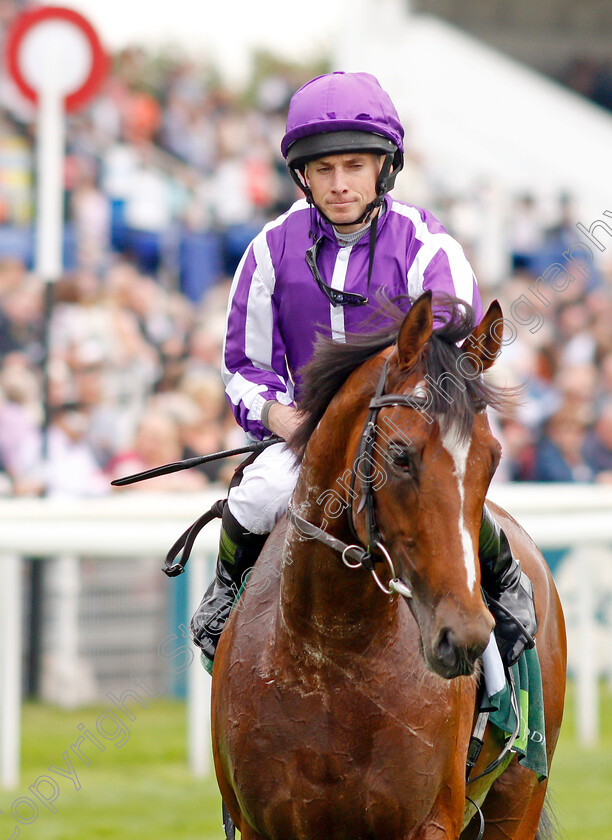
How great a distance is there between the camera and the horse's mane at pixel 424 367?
9.21 feet

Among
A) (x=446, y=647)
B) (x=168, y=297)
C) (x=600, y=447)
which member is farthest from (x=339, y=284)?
(x=168, y=297)

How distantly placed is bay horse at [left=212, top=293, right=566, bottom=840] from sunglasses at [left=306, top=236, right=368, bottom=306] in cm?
33

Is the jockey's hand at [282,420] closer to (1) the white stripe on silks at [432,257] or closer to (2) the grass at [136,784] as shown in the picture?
(1) the white stripe on silks at [432,257]

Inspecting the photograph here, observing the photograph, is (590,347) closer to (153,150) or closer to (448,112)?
(153,150)

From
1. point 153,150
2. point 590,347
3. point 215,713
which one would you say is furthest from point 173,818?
point 153,150

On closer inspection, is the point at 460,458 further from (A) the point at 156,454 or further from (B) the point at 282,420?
(A) the point at 156,454

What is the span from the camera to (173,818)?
234 inches

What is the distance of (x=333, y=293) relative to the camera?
11.3ft

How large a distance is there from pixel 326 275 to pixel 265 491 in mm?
598

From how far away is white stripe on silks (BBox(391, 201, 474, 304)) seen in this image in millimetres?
3455

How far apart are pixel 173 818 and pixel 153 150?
9106 mm

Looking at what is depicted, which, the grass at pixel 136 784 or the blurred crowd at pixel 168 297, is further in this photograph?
the blurred crowd at pixel 168 297

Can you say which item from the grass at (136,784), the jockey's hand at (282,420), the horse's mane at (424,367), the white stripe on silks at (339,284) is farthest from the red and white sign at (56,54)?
the horse's mane at (424,367)

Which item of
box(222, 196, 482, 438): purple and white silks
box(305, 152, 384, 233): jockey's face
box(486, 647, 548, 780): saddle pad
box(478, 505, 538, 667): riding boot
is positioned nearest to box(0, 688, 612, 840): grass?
box(486, 647, 548, 780): saddle pad
